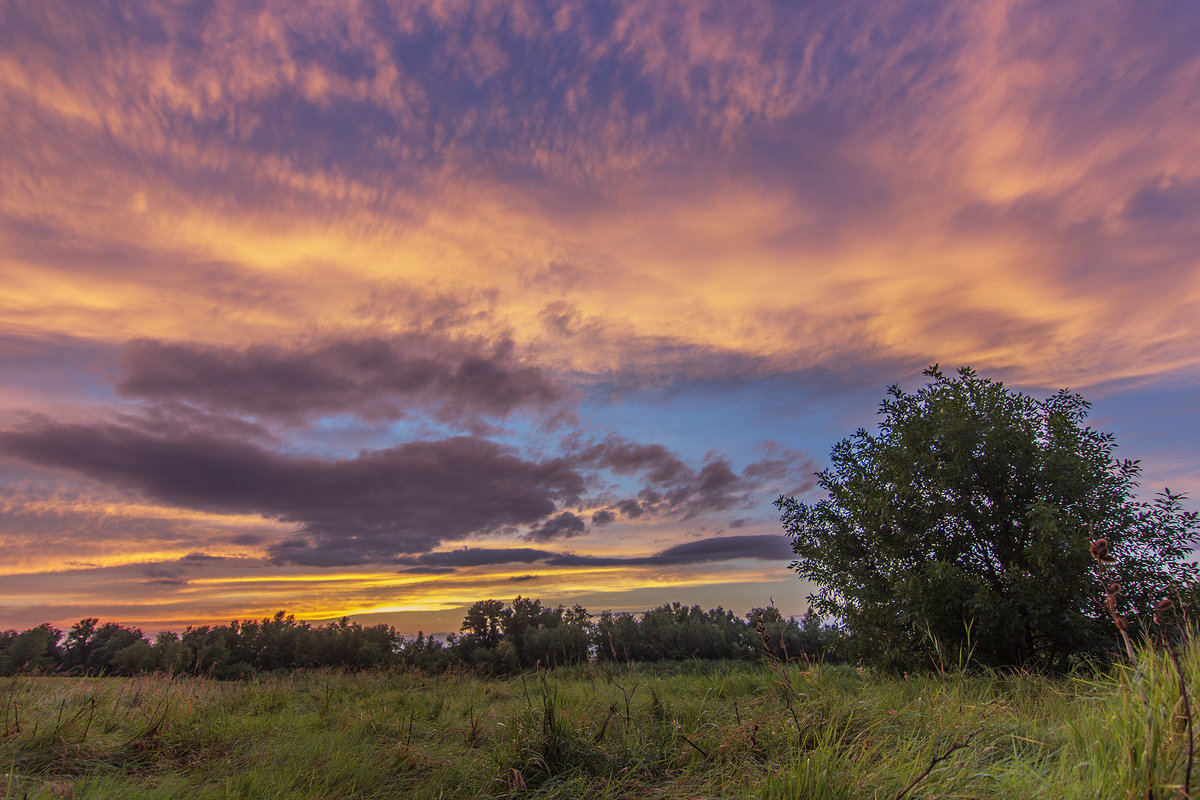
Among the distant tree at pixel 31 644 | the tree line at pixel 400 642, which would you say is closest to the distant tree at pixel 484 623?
the tree line at pixel 400 642

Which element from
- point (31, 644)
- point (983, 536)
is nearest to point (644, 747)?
point (983, 536)

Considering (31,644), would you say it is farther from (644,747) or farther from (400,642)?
(644,747)

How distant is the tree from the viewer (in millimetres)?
13016

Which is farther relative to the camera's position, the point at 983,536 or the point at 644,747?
the point at 983,536

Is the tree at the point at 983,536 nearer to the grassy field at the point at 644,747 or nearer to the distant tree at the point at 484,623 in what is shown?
the grassy field at the point at 644,747

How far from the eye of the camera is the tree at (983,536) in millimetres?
13016

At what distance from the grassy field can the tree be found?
14.0ft

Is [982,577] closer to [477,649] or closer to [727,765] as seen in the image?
[727,765]

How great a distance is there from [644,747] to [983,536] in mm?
12624

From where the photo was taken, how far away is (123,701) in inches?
366

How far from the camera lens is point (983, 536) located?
1498 cm

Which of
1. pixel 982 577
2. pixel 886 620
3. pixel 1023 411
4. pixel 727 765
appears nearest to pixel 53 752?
pixel 727 765

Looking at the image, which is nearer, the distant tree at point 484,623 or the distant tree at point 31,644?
the distant tree at point 31,644

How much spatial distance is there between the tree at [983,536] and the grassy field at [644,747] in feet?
14.0
